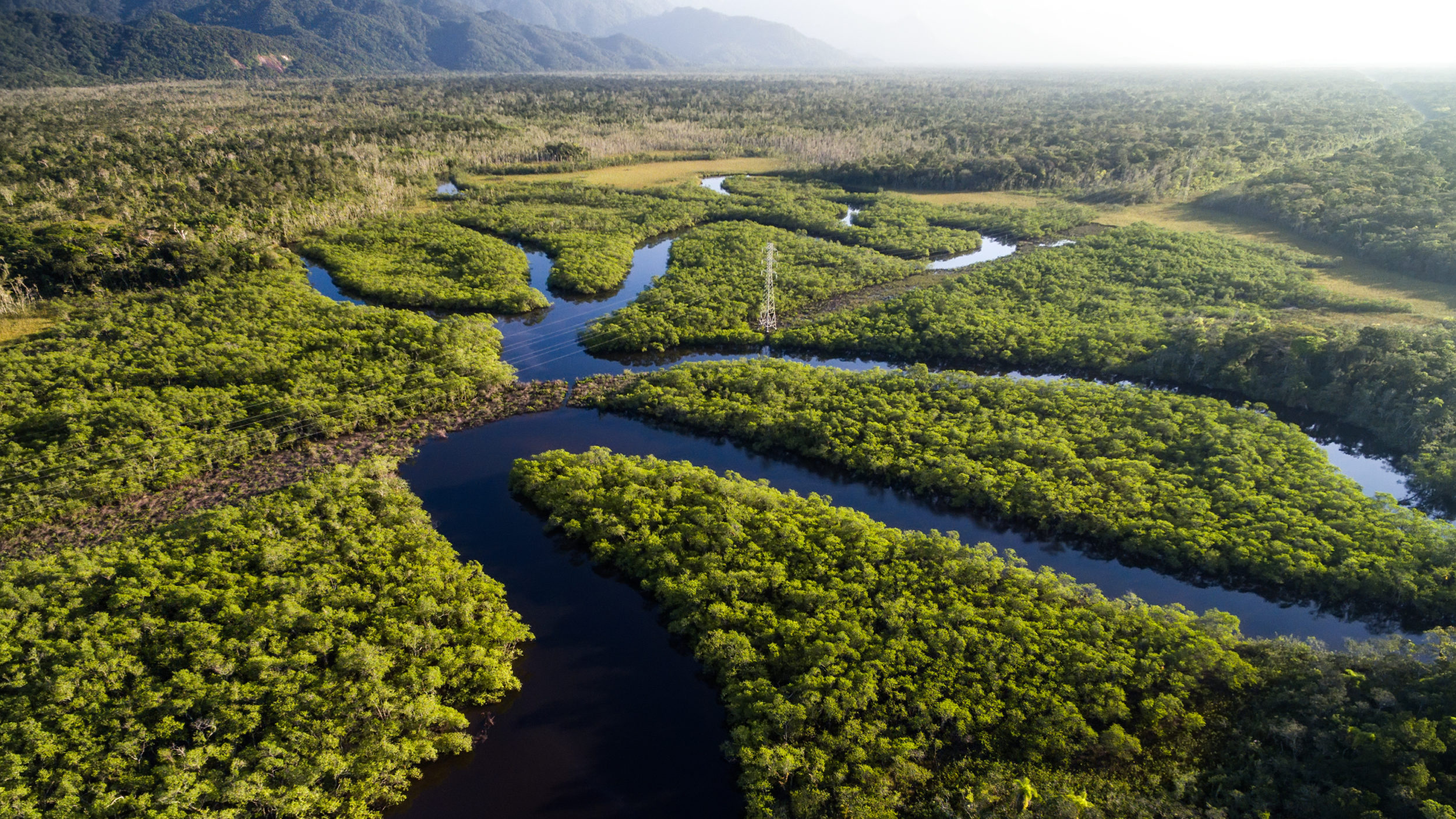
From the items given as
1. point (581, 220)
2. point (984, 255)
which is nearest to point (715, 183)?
point (581, 220)

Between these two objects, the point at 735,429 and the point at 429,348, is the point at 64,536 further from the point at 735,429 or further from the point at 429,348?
the point at 735,429

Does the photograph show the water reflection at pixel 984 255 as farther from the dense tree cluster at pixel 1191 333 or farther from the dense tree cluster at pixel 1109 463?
the dense tree cluster at pixel 1109 463

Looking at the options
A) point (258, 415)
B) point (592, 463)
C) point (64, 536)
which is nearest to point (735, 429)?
point (592, 463)

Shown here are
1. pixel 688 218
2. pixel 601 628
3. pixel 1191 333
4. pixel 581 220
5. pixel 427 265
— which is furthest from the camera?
pixel 688 218

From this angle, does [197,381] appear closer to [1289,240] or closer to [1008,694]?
[1008,694]

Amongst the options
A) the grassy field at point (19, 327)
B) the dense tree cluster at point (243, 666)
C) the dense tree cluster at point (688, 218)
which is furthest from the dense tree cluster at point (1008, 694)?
the grassy field at point (19, 327)

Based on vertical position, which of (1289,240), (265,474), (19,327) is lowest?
(265,474)

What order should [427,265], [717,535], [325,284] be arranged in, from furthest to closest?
[427,265] < [325,284] < [717,535]

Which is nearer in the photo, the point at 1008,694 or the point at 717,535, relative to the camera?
the point at 1008,694
